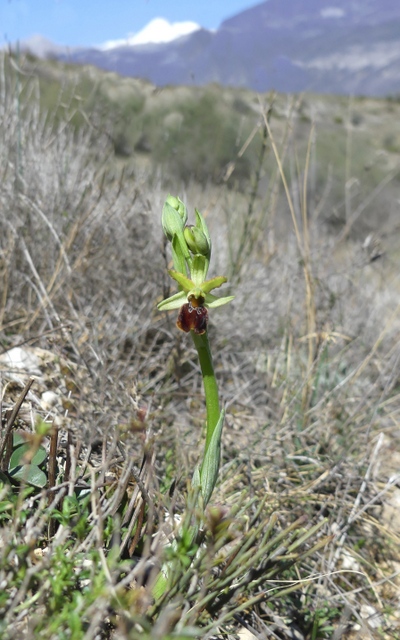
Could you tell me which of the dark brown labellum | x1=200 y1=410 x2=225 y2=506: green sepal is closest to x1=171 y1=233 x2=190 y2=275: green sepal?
the dark brown labellum

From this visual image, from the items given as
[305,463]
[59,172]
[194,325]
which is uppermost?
[59,172]

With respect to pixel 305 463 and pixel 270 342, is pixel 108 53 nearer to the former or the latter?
pixel 270 342

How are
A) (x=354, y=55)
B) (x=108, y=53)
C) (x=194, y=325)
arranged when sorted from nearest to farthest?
(x=194, y=325) → (x=108, y=53) → (x=354, y=55)

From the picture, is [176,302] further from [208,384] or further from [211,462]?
[211,462]

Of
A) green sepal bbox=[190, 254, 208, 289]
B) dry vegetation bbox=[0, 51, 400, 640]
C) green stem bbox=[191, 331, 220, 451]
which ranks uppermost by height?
green sepal bbox=[190, 254, 208, 289]

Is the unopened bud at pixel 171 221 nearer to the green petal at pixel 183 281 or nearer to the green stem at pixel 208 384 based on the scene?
the green petal at pixel 183 281

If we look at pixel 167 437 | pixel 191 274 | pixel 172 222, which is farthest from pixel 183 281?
pixel 167 437

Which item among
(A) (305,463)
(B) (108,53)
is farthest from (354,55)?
(A) (305,463)

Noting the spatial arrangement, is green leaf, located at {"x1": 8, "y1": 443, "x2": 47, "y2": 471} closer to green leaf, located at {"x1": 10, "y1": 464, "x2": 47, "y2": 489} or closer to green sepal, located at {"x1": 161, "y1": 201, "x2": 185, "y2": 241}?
green leaf, located at {"x1": 10, "y1": 464, "x2": 47, "y2": 489}
